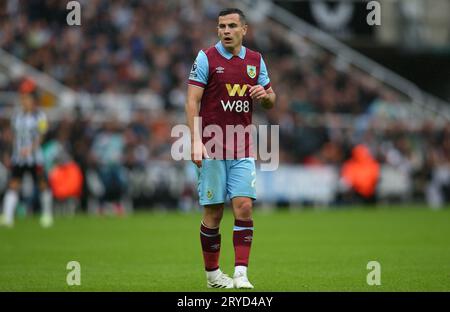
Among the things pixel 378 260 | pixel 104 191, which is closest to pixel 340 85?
pixel 104 191

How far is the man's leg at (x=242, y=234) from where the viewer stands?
9281 millimetres

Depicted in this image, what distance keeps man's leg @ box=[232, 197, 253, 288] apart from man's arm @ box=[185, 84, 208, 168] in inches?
22.5

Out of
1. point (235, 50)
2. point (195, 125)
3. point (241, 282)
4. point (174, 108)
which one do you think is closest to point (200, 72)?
point (235, 50)

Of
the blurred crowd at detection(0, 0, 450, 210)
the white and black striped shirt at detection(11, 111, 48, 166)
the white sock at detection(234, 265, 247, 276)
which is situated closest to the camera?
the white sock at detection(234, 265, 247, 276)

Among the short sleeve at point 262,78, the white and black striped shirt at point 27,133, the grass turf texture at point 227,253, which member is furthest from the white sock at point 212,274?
the white and black striped shirt at point 27,133

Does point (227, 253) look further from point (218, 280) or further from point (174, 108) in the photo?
point (174, 108)

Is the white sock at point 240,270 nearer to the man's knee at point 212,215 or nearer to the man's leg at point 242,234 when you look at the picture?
the man's leg at point 242,234

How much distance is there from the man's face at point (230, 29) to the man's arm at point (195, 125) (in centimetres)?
54

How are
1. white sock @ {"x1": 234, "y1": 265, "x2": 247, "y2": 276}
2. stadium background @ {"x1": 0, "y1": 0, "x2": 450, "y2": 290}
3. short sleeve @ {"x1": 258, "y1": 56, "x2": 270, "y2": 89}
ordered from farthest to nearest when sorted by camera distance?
stadium background @ {"x1": 0, "y1": 0, "x2": 450, "y2": 290} → short sleeve @ {"x1": 258, "y1": 56, "x2": 270, "y2": 89} → white sock @ {"x1": 234, "y1": 265, "x2": 247, "y2": 276}

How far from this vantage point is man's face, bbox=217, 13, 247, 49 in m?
9.36

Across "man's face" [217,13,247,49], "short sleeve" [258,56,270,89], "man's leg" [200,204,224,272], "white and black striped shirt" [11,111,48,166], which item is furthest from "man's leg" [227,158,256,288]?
"white and black striped shirt" [11,111,48,166]

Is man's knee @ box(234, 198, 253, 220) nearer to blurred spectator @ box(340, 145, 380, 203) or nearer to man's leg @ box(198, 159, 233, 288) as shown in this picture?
man's leg @ box(198, 159, 233, 288)

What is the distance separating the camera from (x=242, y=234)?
9.41 metres
